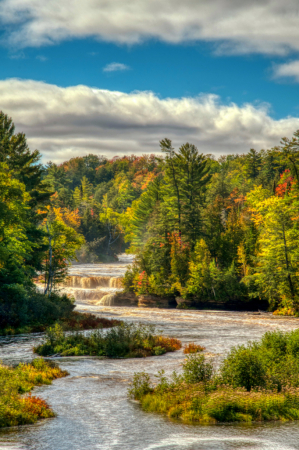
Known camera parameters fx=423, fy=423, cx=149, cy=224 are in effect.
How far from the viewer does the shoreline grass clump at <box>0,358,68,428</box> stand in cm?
1101

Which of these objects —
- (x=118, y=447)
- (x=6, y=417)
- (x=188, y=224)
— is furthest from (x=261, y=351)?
(x=188, y=224)

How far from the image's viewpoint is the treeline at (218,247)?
142 feet

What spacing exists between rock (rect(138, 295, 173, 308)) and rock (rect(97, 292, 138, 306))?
120cm

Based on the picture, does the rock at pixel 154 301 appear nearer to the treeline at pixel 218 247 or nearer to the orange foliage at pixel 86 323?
the treeline at pixel 218 247

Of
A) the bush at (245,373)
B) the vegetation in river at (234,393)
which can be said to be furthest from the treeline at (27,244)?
the bush at (245,373)

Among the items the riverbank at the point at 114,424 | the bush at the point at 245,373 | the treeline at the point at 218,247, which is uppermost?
the treeline at the point at 218,247

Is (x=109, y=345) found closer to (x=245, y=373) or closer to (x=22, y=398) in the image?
(x=22, y=398)

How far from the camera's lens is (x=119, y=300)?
55.5 m

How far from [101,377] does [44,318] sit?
18.6m

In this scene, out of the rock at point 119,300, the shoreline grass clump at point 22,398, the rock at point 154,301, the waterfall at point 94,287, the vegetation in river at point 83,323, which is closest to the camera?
the shoreline grass clump at point 22,398

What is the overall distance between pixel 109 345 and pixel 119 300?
32495mm

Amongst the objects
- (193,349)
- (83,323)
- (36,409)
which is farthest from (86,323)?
(36,409)

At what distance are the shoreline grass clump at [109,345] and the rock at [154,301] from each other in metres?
28.9

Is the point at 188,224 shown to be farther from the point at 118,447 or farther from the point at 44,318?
the point at 118,447
